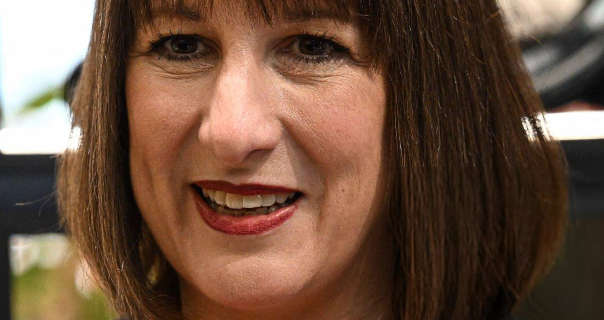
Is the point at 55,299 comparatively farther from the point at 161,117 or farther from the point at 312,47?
the point at 312,47

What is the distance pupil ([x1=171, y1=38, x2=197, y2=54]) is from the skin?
24 mm

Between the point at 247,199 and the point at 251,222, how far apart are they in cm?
4

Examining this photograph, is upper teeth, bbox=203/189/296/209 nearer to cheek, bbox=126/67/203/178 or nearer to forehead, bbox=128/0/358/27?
cheek, bbox=126/67/203/178

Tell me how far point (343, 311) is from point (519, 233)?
0.36 m

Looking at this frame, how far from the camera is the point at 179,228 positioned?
4.50 feet

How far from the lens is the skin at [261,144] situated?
126cm

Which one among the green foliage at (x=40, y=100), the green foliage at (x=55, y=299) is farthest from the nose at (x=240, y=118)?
the green foliage at (x=55, y=299)

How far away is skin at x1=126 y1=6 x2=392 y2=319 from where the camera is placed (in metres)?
1.26

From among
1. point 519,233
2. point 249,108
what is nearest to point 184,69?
point 249,108

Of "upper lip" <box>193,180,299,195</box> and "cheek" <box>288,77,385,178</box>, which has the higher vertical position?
"cheek" <box>288,77,385,178</box>

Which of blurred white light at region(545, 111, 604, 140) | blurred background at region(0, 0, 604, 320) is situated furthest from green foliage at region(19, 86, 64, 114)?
blurred white light at region(545, 111, 604, 140)

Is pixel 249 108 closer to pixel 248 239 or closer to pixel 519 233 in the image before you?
pixel 248 239

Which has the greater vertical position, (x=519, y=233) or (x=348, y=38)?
(x=348, y=38)

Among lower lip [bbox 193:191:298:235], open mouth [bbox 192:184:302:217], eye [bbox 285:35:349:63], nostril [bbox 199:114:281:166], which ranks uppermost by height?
eye [bbox 285:35:349:63]
